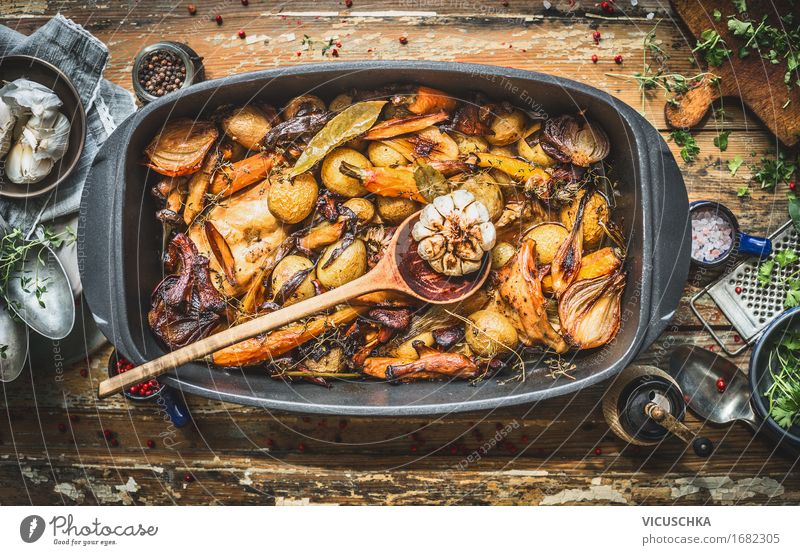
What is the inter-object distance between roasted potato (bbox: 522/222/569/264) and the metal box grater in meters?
0.64

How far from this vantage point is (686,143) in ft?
7.54

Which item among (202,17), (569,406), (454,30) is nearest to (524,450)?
(569,406)

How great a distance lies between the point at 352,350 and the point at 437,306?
323mm

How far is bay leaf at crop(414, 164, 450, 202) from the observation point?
2006 mm

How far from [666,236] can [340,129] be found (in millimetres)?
1076

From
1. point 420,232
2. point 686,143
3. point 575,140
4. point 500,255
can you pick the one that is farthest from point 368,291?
point 686,143

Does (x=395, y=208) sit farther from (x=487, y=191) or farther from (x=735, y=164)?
(x=735, y=164)

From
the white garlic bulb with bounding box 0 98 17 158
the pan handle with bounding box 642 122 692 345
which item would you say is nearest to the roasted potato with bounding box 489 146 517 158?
the pan handle with bounding box 642 122 692 345

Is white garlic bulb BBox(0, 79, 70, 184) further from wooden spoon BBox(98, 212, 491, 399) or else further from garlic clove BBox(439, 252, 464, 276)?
garlic clove BBox(439, 252, 464, 276)

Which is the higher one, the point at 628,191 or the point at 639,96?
the point at 639,96
